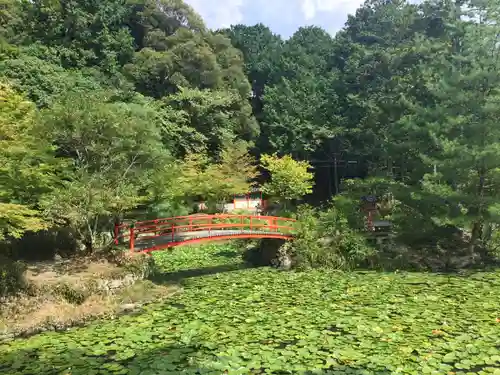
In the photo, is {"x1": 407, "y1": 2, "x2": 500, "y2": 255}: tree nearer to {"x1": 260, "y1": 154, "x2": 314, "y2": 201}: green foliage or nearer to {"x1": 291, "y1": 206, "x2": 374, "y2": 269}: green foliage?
{"x1": 291, "y1": 206, "x2": 374, "y2": 269}: green foliage

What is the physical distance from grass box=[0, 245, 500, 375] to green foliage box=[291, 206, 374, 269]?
2.14m

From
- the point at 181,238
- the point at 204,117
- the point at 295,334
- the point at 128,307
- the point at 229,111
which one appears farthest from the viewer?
the point at 229,111

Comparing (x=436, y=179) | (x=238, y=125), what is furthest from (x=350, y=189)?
(x=238, y=125)

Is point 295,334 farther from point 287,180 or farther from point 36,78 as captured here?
point 36,78

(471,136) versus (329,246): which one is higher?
(471,136)

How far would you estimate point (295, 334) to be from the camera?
379 inches

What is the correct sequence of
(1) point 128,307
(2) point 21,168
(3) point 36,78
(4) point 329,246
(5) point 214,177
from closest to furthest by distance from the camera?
(2) point 21,168 → (1) point 128,307 → (4) point 329,246 → (5) point 214,177 → (3) point 36,78

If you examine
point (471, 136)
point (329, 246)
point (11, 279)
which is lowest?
point (329, 246)

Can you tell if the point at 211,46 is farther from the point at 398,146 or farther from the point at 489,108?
the point at 489,108

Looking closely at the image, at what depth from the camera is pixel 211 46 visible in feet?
105

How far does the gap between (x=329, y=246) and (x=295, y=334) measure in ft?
25.9

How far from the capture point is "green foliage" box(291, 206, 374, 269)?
54.7ft

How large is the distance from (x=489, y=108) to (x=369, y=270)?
726 centimetres

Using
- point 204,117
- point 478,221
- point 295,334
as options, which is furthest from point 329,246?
point 204,117
